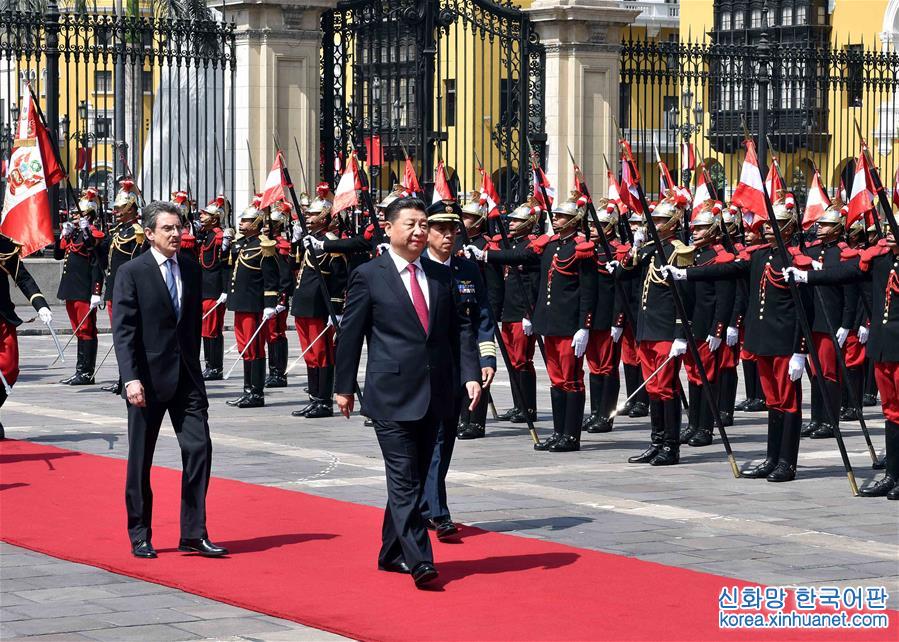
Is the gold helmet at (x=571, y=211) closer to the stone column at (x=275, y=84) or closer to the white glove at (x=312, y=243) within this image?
the white glove at (x=312, y=243)

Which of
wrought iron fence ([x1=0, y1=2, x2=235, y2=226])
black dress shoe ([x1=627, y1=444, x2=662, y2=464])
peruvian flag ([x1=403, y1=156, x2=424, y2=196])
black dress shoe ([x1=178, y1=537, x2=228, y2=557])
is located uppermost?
wrought iron fence ([x1=0, y1=2, x2=235, y2=226])

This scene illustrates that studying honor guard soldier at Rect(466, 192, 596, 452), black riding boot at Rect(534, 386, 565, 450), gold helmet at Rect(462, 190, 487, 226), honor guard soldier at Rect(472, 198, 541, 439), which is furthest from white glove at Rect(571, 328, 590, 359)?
gold helmet at Rect(462, 190, 487, 226)

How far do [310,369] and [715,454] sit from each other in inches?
152

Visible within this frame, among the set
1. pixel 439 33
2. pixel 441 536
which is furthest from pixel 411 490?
pixel 439 33

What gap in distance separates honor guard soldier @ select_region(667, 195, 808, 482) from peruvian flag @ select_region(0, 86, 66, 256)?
522 centimetres

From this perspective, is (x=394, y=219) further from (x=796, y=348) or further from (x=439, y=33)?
(x=439, y=33)

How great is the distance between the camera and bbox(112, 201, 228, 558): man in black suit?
330 inches

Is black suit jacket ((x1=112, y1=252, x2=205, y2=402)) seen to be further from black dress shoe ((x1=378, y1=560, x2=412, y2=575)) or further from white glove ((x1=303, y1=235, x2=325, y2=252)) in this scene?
white glove ((x1=303, y1=235, x2=325, y2=252))

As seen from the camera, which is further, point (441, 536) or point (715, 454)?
point (715, 454)

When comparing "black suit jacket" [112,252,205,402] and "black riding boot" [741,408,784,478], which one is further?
"black riding boot" [741,408,784,478]

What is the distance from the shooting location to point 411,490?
7828mm

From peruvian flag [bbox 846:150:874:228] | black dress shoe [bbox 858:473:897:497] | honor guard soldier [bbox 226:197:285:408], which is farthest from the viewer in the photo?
honor guard soldier [bbox 226:197:285:408]

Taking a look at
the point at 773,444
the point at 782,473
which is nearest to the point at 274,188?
the point at 773,444

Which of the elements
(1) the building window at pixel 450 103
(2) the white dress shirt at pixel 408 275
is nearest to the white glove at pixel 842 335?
(2) the white dress shirt at pixel 408 275
